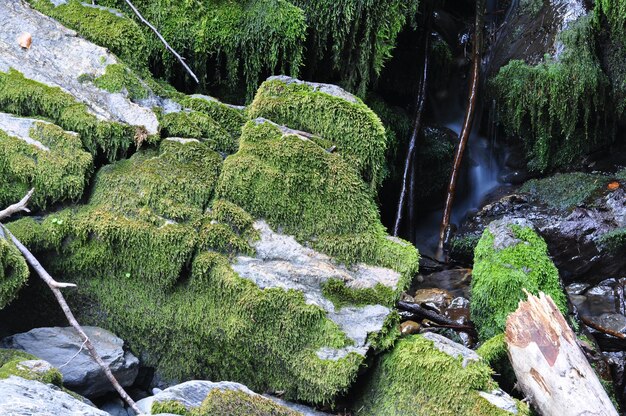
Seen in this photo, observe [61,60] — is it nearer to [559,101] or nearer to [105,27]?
[105,27]

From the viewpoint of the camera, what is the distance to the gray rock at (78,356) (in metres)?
3.66

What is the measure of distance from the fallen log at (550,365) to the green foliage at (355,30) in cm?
316

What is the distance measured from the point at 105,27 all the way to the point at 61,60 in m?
0.56

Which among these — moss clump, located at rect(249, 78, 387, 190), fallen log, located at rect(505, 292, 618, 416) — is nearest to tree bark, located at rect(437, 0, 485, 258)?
moss clump, located at rect(249, 78, 387, 190)

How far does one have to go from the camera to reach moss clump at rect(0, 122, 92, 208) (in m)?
4.21

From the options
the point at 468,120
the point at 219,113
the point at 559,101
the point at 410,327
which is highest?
the point at 559,101

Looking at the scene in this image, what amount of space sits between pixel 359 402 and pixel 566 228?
446 centimetres

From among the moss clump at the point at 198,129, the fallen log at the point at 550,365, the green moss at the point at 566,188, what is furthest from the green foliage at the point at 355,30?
the fallen log at the point at 550,365

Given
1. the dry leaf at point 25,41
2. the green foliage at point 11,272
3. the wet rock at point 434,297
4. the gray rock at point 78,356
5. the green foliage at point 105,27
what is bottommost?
the gray rock at point 78,356

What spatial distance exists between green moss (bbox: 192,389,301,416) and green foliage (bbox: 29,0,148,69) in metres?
3.19

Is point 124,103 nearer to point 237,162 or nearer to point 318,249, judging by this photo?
point 237,162

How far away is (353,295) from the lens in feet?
13.4

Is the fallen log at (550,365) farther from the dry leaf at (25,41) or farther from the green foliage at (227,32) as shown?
the dry leaf at (25,41)

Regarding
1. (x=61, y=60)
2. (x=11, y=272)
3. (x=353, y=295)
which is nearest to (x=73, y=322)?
(x=11, y=272)
